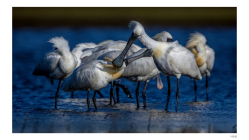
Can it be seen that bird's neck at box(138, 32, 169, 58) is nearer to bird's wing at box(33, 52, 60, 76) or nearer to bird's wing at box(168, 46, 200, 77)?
bird's wing at box(168, 46, 200, 77)

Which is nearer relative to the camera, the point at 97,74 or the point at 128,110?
the point at 97,74

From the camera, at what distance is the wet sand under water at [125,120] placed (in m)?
6.77

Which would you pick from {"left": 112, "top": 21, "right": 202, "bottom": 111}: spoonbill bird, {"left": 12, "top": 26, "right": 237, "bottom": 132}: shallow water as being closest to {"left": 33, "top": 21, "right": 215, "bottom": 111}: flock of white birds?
{"left": 112, "top": 21, "right": 202, "bottom": 111}: spoonbill bird

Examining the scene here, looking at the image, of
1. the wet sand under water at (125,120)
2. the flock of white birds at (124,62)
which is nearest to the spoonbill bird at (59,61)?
the flock of white birds at (124,62)

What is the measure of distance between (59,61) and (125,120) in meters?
2.70

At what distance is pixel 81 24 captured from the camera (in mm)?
38594

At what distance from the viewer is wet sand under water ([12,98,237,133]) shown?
6.77m

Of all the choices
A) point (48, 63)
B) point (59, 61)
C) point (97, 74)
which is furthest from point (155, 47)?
point (48, 63)

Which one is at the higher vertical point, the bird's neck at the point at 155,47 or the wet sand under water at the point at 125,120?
the bird's neck at the point at 155,47

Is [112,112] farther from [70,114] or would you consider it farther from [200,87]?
[200,87]

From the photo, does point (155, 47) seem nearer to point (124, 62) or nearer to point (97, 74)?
point (124, 62)

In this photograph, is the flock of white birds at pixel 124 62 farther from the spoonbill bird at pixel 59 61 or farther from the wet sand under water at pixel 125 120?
the wet sand under water at pixel 125 120

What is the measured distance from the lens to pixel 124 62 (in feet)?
28.1

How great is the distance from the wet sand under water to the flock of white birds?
548 millimetres
